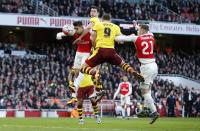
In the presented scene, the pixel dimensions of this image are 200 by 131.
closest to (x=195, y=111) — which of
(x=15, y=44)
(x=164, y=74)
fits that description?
(x=164, y=74)

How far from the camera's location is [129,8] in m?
52.4

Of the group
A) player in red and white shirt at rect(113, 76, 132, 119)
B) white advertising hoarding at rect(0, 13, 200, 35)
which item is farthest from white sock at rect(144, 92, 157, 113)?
white advertising hoarding at rect(0, 13, 200, 35)

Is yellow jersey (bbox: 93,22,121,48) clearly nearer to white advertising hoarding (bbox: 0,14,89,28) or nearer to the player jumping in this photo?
the player jumping

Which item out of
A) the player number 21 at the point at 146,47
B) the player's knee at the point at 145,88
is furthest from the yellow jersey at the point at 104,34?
the player's knee at the point at 145,88

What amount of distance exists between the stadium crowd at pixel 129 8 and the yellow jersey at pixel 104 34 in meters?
26.2

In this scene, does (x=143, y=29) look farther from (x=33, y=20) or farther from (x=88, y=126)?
(x=33, y=20)

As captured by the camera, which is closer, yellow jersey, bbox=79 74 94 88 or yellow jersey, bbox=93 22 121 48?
yellow jersey, bbox=93 22 121 48

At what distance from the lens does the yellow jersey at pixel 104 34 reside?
A: 20.8 meters

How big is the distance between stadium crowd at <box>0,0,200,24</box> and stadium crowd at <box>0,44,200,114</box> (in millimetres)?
2887

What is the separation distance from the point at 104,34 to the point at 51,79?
2198 centimetres

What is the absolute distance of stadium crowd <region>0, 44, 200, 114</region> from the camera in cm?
3778

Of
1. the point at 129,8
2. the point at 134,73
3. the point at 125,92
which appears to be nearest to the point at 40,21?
the point at 129,8

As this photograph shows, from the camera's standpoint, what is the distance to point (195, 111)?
42094mm

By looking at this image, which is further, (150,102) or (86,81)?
(86,81)
